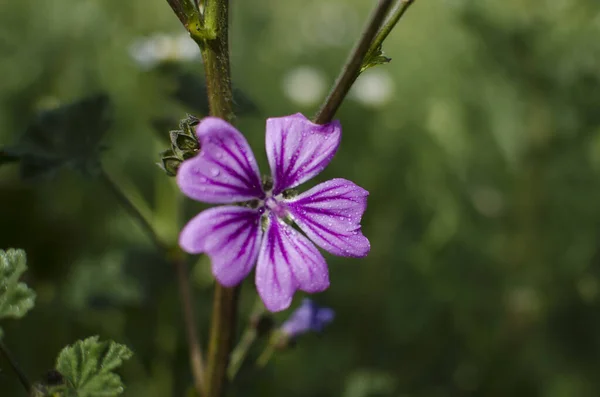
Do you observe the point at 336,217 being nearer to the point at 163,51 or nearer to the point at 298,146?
the point at 298,146

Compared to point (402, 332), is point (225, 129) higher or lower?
higher

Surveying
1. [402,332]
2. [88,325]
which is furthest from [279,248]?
[402,332]

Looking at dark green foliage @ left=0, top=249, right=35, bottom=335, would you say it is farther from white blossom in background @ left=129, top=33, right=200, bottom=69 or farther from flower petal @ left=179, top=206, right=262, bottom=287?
white blossom in background @ left=129, top=33, right=200, bottom=69

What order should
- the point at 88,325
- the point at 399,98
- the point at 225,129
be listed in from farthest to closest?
the point at 399,98 < the point at 88,325 < the point at 225,129

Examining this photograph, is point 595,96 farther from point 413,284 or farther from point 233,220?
point 233,220

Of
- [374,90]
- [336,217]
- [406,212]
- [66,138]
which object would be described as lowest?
[406,212]

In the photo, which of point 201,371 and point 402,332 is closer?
point 201,371

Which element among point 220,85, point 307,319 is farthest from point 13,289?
point 307,319
